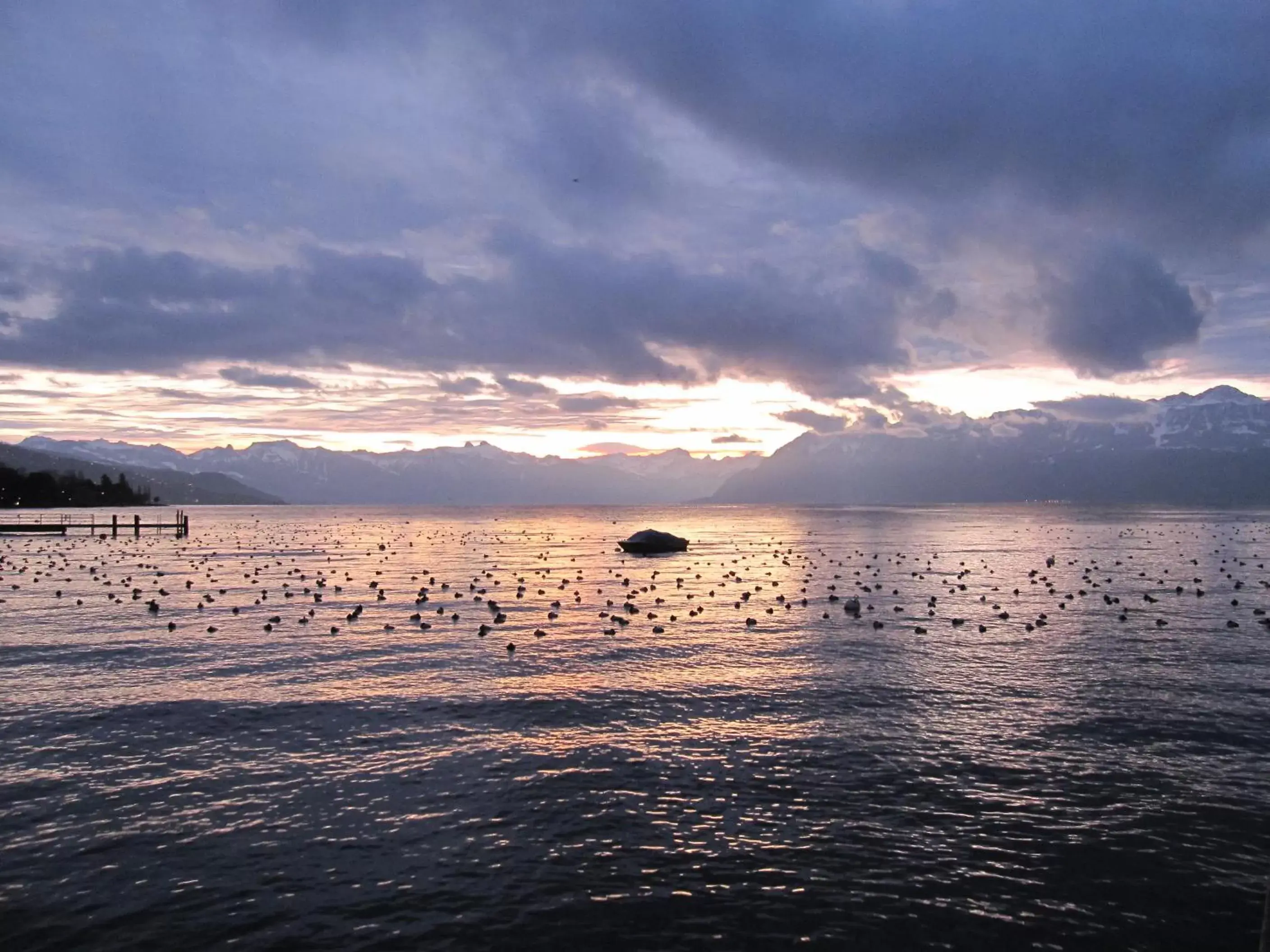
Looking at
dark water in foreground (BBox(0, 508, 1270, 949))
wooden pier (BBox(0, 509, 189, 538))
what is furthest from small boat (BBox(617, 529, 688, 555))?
wooden pier (BBox(0, 509, 189, 538))

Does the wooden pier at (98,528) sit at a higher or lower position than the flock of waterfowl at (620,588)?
higher

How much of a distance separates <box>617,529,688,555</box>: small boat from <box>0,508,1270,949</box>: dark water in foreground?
156 ft

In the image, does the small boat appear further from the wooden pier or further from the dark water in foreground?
the wooden pier

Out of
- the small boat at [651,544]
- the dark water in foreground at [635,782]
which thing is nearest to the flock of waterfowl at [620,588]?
the dark water in foreground at [635,782]

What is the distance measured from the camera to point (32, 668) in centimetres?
2673

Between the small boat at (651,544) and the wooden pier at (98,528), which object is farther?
the wooden pier at (98,528)

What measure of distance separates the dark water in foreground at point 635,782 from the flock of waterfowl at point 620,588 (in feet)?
2.84

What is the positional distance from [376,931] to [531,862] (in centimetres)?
267

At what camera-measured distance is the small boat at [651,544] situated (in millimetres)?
86375

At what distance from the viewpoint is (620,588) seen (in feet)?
169

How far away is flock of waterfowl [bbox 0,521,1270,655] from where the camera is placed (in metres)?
37.0

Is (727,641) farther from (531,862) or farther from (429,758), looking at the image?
(531,862)

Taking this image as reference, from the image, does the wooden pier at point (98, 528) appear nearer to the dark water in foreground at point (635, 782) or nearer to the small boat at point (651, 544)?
the small boat at point (651, 544)

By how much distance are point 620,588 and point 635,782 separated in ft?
115
